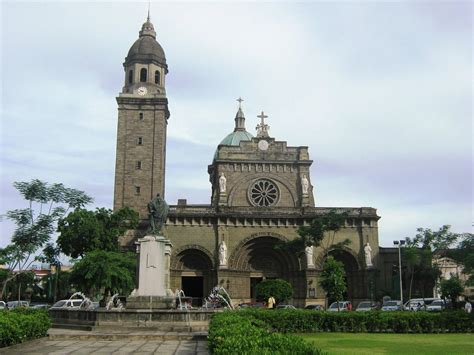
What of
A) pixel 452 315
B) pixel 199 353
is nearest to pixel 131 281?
pixel 452 315

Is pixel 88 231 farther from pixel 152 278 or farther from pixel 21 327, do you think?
pixel 21 327

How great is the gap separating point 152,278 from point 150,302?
36.7 inches

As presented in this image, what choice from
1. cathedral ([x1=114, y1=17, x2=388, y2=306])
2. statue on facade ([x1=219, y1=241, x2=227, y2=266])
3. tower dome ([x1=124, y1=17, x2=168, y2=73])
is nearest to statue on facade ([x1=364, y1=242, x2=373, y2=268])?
cathedral ([x1=114, y1=17, x2=388, y2=306])

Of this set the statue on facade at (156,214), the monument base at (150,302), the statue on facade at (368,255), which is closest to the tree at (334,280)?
the statue on facade at (156,214)

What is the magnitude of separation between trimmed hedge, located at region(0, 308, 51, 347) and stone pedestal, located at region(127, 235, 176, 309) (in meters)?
3.82

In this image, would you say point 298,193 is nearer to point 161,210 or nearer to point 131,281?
point 131,281

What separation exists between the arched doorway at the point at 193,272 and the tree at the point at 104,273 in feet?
35.7

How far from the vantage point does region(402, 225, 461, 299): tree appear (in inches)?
1703

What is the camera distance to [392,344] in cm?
1595

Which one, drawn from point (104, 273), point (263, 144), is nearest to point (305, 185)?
point (263, 144)

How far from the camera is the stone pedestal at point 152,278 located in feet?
64.4

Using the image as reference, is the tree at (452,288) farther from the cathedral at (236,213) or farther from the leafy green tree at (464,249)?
the cathedral at (236,213)

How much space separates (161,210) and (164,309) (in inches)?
163

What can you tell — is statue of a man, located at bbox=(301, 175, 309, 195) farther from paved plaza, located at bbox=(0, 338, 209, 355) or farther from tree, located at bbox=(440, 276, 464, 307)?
paved plaza, located at bbox=(0, 338, 209, 355)
